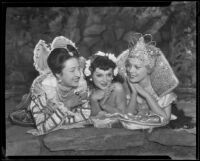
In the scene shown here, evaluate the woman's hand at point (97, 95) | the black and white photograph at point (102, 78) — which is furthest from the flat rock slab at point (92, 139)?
the woman's hand at point (97, 95)

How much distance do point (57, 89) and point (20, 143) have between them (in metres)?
0.50

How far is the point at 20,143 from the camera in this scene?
2.35m

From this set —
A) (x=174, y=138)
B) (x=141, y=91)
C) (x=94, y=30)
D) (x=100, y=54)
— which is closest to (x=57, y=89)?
(x=100, y=54)

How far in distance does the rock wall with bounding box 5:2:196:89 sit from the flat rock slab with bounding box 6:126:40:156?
353 millimetres

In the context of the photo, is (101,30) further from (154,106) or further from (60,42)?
(154,106)

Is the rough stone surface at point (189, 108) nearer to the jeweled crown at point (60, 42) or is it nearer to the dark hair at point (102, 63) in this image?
the dark hair at point (102, 63)

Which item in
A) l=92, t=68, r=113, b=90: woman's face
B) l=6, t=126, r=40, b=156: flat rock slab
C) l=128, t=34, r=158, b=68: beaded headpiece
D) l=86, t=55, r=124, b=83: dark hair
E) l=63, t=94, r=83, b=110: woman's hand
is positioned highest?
l=128, t=34, r=158, b=68: beaded headpiece

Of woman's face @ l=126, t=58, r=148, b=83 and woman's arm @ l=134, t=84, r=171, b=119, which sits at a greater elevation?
woman's face @ l=126, t=58, r=148, b=83

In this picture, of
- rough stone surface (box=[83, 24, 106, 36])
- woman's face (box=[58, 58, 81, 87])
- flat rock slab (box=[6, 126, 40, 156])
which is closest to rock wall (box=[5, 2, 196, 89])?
rough stone surface (box=[83, 24, 106, 36])

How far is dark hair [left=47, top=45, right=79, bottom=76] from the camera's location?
7.70ft

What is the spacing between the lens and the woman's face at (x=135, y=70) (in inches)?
92.6

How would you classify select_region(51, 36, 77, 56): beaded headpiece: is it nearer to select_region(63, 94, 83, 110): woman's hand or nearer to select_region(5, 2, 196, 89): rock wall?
select_region(5, 2, 196, 89): rock wall

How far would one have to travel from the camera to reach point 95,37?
7.72ft

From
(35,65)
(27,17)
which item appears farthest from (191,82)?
(27,17)
